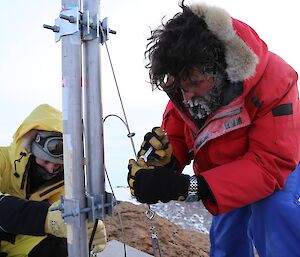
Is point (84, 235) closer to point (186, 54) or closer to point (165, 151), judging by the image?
point (165, 151)

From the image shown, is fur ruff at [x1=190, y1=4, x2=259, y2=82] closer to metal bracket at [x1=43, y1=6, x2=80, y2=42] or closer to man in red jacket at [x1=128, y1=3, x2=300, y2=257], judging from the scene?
man in red jacket at [x1=128, y1=3, x2=300, y2=257]

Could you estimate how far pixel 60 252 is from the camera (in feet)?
6.81

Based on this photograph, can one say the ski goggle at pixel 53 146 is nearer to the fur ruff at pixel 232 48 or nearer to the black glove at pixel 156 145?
the black glove at pixel 156 145

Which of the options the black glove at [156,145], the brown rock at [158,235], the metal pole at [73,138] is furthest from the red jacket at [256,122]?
the brown rock at [158,235]

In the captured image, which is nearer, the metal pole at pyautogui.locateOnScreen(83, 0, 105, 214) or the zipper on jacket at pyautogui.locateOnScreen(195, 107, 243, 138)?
the metal pole at pyautogui.locateOnScreen(83, 0, 105, 214)

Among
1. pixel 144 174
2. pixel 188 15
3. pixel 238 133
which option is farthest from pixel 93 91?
pixel 238 133

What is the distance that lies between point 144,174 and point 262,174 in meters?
0.53

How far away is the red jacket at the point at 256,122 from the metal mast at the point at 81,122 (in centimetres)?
55

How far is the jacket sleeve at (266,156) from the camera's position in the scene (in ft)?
5.52

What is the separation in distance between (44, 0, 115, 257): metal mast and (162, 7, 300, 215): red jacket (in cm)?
55

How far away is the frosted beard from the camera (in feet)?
5.82

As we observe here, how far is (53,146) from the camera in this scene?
6.56ft

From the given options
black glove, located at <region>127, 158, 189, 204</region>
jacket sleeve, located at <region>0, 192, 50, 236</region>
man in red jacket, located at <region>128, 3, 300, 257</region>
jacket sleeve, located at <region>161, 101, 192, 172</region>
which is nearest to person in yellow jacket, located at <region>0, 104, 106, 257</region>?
jacket sleeve, located at <region>0, 192, 50, 236</region>

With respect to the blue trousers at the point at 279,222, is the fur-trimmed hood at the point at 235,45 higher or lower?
higher
